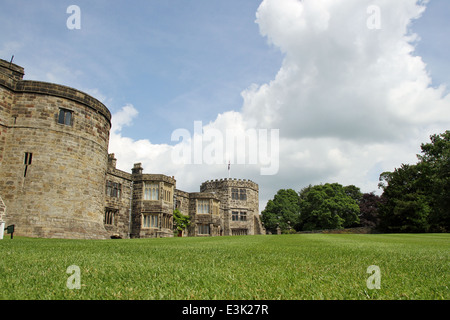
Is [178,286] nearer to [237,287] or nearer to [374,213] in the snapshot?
[237,287]

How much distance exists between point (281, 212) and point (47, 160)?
45.4 m

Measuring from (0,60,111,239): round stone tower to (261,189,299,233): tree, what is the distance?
4053 cm

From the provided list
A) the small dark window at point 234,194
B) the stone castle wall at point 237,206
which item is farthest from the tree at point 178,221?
the small dark window at point 234,194

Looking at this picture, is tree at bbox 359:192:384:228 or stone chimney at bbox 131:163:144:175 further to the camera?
tree at bbox 359:192:384:228

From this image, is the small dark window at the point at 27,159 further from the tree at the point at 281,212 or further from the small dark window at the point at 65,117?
the tree at the point at 281,212

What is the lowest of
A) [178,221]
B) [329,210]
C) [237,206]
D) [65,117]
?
[178,221]

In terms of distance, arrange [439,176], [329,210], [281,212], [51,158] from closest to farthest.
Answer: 1. [51,158]
2. [439,176]
3. [329,210]
4. [281,212]

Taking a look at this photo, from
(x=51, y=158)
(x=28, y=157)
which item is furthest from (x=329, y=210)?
(x=28, y=157)

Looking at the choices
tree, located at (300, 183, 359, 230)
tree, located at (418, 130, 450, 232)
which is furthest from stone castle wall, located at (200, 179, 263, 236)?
tree, located at (418, 130, 450, 232)

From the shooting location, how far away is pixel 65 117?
2067cm

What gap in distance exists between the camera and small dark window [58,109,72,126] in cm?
2045

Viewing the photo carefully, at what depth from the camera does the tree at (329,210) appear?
2009 inches

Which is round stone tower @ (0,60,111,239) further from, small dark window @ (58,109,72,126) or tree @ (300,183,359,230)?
tree @ (300,183,359,230)

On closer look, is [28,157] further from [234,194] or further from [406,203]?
[406,203]
